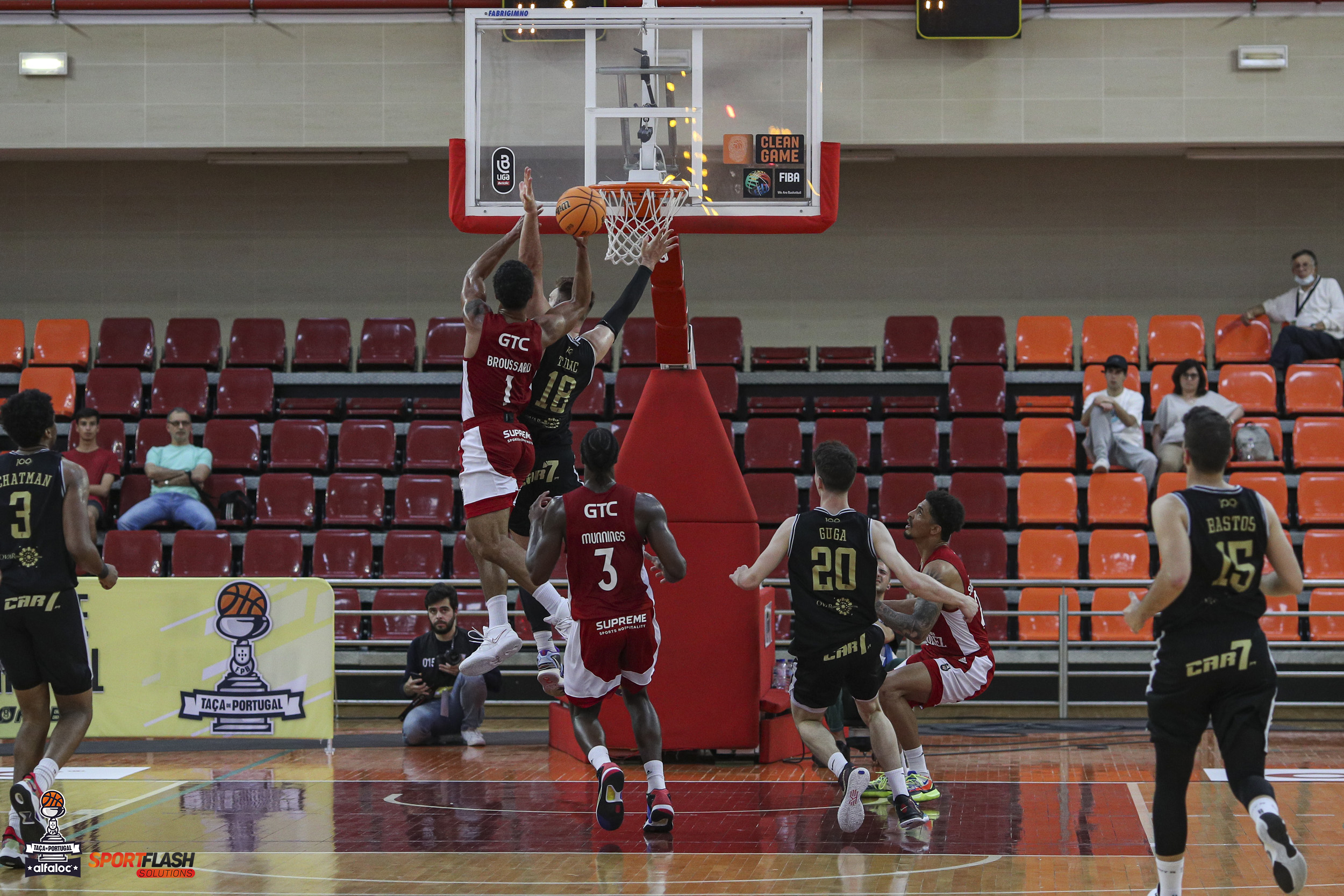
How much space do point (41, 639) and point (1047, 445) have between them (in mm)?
9069

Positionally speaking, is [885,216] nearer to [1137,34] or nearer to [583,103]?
[1137,34]

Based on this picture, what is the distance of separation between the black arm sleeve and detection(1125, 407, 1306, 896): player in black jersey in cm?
352

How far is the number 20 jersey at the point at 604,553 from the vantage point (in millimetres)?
6570

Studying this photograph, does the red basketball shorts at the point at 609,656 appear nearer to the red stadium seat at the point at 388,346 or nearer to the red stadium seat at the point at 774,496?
the red stadium seat at the point at 774,496

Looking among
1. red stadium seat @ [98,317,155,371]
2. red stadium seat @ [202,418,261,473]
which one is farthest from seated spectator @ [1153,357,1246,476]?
red stadium seat @ [98,317,155,371]

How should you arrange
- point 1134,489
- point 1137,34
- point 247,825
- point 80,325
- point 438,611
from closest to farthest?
point 247,825
point 438,611
point 1134,489
point 1137,34
point 80,325

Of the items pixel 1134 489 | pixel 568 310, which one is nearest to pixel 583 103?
pixel 568 310

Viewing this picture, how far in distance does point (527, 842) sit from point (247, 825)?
5.37 feet

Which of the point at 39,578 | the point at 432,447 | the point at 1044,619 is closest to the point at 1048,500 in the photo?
the point at 1044,619

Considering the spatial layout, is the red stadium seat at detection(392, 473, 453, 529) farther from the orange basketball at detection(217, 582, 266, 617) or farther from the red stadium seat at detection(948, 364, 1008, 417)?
the red stadium seat at detection(948, 364, 1008, 417)

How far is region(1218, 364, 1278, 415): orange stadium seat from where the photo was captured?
489 inches

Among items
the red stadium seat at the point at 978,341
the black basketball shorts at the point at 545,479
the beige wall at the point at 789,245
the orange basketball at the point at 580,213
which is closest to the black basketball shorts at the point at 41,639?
the black basketball shorts at the point at 545,479

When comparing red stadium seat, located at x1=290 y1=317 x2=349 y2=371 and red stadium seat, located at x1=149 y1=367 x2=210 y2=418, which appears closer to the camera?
red stadium seat, located at x1=149 y1=367 x2=210 y2=418

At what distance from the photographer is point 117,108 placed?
42.9ft
